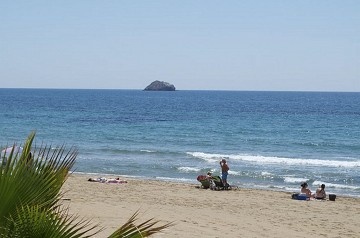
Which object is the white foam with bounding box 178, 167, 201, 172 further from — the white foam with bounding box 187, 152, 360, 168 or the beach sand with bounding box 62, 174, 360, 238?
the beach sand with bounding box 62, 174, 360, 238

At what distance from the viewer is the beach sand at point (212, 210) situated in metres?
12.3

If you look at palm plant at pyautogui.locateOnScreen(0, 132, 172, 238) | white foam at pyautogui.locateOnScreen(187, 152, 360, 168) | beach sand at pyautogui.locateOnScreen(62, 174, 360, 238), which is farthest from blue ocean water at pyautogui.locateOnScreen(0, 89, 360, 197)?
palm plant at pyautogui.locateOnScreen(0, 132, 172, 238)

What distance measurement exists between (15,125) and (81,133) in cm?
953

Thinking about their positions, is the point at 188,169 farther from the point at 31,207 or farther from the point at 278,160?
the point at 31,207

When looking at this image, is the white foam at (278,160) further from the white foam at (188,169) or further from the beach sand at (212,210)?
the beach sand at (212,210)

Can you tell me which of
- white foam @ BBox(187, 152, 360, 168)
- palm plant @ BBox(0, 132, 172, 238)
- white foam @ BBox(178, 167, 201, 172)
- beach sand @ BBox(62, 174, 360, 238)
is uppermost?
palm plant @ BBox(0, 132, 172, 238)

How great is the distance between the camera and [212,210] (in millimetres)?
14938

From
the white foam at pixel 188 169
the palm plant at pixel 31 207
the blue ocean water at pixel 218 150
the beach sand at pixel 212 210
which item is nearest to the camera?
the palm plant at pixel 31 207

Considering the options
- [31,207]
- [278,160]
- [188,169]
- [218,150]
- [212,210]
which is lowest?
[188,169]

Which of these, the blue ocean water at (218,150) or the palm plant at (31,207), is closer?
the palm plant at (31,207)

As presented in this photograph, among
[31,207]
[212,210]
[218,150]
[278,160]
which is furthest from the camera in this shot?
[218,150]

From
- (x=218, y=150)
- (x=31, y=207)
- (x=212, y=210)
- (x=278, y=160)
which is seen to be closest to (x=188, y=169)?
(x=278, y=160)

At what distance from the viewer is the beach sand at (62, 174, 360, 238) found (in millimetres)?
12289

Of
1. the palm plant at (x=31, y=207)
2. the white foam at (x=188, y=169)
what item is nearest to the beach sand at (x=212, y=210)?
the white foam at (x=188, y=169)
